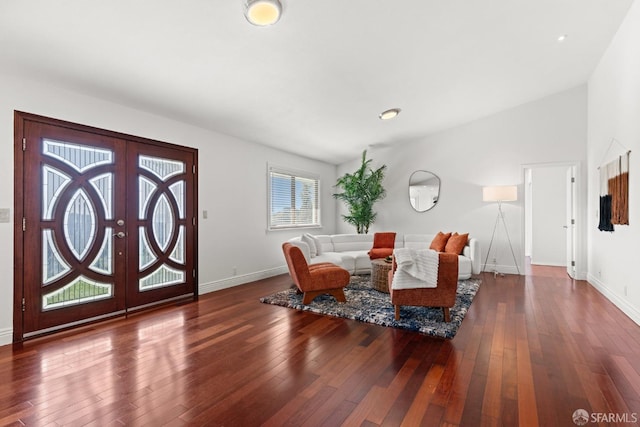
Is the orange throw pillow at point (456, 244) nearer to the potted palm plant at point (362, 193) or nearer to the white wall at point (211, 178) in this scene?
the potted palm plant at point (362, 193)

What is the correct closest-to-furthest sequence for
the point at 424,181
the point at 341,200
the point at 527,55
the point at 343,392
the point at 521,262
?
the point at 343,392
the point at 527,55
the point at 521,262
the point at 424,181
the point at 341,200

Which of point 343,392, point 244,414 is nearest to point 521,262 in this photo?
point 343,392

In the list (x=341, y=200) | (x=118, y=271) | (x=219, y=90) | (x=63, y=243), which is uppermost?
(x=219, y=90)

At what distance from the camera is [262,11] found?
238 centimetres

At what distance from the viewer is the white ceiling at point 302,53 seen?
2430 mm

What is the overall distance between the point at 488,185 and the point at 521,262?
1.56 metres

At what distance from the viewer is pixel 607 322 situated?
329 cm

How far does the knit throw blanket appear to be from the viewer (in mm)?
3193

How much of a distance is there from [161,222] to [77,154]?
119 cm

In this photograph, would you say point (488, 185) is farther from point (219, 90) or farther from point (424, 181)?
point (219, 90)

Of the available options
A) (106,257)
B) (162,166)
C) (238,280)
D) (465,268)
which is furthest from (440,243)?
(106,257)

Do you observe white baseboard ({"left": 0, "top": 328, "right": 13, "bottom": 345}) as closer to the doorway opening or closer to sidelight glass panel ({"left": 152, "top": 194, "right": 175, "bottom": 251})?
sidelight glass panel ({"left": 152, "top": 194, "right": 175, "bottom": 251})

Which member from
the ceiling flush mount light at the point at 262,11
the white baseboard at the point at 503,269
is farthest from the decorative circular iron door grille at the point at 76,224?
the white baseboard at the point at 503,269

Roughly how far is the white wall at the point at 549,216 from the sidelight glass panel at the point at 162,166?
7279 mm
